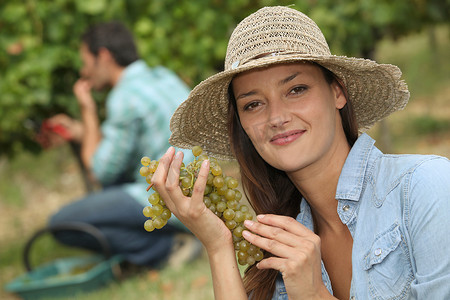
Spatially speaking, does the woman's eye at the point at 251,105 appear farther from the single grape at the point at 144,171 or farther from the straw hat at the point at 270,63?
the single grape at the point at 144,171

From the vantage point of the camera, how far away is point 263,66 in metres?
1.95

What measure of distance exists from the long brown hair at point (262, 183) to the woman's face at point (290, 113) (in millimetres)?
155

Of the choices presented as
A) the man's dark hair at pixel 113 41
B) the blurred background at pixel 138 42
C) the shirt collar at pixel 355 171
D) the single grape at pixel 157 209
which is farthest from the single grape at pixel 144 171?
the man's dark hair at pixel 113 41

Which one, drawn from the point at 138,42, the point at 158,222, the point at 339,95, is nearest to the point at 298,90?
the point at 339,95

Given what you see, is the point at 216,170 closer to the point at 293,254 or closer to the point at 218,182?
the point at 218,182

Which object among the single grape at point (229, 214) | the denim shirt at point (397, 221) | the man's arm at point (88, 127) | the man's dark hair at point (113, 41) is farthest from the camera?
the man's arm at point (88, 127)

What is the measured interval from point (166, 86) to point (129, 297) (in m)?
1.87

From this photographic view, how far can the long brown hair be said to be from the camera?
2.13m

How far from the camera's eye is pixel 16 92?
17.1 ft

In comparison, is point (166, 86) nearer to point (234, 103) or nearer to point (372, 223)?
point (234, 103)

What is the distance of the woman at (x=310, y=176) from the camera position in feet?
5.59

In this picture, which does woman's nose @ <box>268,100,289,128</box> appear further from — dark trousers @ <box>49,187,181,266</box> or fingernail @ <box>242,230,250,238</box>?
dark trousers @ <box>49,187,181,266</box>

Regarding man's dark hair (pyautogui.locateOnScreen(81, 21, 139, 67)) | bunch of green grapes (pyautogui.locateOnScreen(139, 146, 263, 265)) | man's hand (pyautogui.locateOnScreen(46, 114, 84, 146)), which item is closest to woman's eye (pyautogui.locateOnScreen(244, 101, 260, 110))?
bunch of green grapes (pyautogui.locateOnScreen(139, 146, 263, 265))

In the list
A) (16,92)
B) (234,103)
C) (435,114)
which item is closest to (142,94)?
(16,92)
